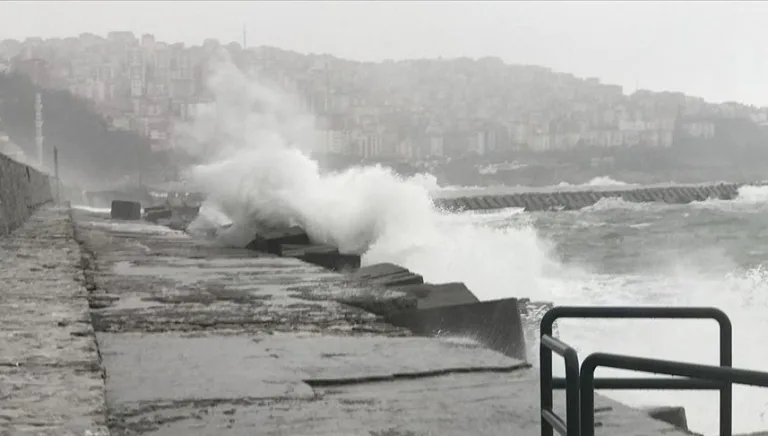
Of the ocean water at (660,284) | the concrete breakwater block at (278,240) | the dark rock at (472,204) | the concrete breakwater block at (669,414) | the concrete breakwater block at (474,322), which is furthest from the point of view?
the dark rock at (472,204)

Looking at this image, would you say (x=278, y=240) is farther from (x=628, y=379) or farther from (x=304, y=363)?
(x=628, y=379)

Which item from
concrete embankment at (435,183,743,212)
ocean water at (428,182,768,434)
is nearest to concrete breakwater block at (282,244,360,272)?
ocean water at (428,182,768,434)

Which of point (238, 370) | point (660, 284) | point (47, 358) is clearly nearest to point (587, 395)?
point (47, 358)

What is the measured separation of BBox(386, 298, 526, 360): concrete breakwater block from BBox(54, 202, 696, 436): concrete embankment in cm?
1

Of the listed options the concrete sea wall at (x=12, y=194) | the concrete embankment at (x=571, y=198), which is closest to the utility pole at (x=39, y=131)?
the concrete embankment at (x=571, y=198)

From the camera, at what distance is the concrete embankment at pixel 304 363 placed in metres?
3.06

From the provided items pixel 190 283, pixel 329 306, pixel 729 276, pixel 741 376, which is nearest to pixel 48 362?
pixel 741 376

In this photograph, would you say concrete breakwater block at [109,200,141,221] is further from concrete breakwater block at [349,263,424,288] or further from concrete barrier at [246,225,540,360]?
concrete barrier at [246,225,540,360]

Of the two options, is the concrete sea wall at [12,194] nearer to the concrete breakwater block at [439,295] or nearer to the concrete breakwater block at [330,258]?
the concrete breakwater block at [330,258]

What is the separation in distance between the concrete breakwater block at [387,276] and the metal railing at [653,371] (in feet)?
16.2

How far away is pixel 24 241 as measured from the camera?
7832mm

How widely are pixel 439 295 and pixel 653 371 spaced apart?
4257 mm

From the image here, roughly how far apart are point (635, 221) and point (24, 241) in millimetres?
37621

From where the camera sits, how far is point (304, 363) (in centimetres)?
403
